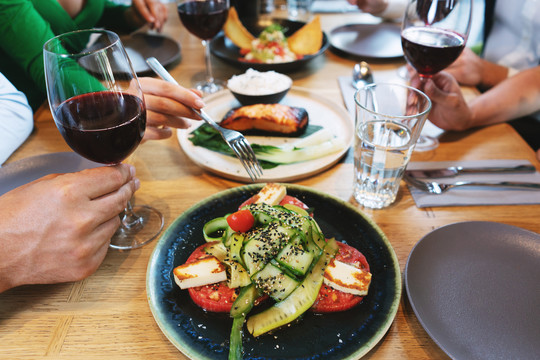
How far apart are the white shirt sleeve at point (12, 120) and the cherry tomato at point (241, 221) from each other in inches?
37.8

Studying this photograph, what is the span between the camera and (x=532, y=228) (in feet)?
3.57

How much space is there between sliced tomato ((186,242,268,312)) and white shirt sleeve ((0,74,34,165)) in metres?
0.97

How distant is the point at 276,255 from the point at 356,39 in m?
1.82

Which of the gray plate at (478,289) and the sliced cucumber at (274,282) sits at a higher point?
the sliced cucumber at (274,282)

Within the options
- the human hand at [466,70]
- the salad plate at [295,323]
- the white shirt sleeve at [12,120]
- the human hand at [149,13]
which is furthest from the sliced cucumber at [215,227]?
the human hand at [149,13]

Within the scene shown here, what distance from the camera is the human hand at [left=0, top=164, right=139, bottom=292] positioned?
2.68 feet

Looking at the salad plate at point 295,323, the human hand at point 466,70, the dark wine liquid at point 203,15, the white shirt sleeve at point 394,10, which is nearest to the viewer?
the salad plate at point 295,323

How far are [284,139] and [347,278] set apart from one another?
30.3 inches

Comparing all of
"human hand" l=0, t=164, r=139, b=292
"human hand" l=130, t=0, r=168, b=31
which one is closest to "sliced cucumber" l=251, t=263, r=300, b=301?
"human hand" l=0, t=164, r=139, b=292

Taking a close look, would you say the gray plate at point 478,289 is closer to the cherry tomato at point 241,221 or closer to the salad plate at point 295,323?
the salad plate at point 295,323

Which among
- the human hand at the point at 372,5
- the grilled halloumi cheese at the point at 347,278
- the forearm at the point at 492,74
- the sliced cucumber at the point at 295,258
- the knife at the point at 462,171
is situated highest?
the human hand at the point at 372,5

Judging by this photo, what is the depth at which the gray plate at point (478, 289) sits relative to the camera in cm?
76

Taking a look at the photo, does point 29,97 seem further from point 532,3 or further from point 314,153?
point 532,3

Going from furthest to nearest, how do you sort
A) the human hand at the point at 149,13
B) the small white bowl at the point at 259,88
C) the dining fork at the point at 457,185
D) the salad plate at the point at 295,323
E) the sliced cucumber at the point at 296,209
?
the human hand at the point at 149,13 < the small white bowl at the point at 259,88 < the dining fork at the point at 457,185 < the sliced cucumber at the point at 296,209 < the salad plate at the point at 295,323
